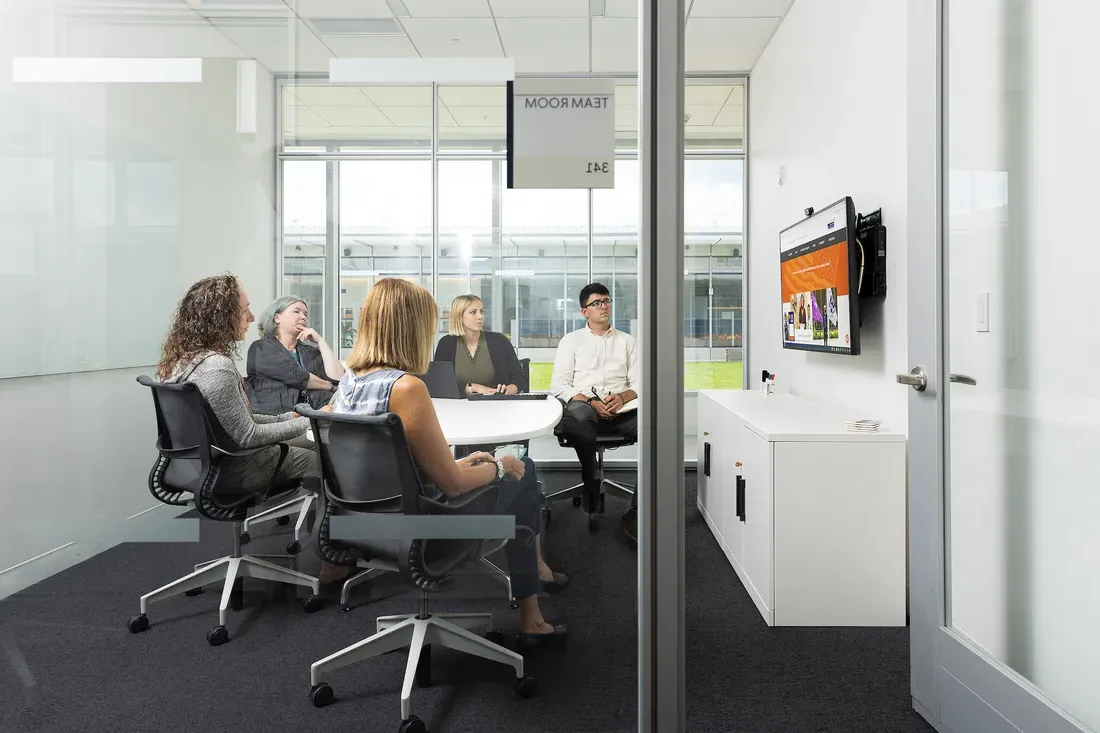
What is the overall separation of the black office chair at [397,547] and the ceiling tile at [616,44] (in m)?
1.19

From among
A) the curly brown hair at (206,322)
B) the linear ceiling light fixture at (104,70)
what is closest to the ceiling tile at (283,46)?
the linear ceiling light fixture at (104,70)

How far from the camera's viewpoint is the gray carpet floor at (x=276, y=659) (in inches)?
67.5

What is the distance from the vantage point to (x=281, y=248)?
1712 millimetres

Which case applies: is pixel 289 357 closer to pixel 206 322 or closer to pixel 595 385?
pixel 206 322

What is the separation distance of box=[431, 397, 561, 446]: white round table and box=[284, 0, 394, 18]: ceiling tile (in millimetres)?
1124

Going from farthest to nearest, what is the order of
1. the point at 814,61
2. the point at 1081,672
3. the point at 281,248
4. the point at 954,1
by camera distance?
the point at 814,61 → the point at 954,1 → the point at 281,248 → the point at 1081,672

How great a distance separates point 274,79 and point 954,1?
6.76 feet

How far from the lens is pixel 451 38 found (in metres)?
Result: 1.72

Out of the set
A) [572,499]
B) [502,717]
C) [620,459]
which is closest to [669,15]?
[620,459]

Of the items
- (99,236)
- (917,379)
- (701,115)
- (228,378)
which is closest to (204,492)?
(228,378)

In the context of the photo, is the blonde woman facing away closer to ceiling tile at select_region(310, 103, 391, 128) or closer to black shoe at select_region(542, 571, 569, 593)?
black shoe at select_region(542, 571, 569, 593)

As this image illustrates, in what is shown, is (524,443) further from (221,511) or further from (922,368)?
(922,368)

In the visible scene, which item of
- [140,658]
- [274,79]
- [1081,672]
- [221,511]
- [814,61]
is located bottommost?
[140,658]

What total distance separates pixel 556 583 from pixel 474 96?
1422mm
